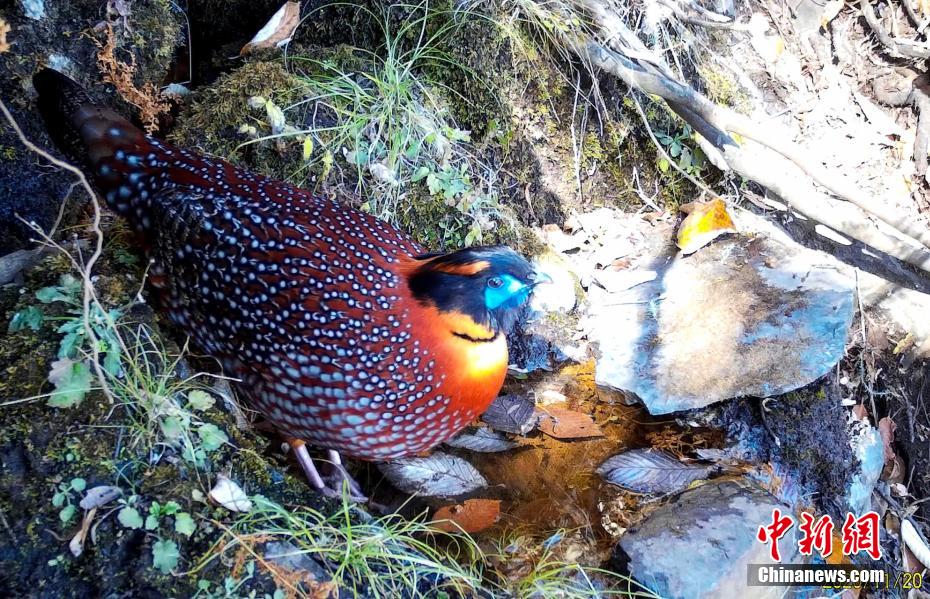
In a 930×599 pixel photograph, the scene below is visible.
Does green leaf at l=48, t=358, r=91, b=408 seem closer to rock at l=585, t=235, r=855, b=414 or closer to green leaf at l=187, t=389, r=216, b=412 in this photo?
green leaf at l=187, t=389, r=216, b=412

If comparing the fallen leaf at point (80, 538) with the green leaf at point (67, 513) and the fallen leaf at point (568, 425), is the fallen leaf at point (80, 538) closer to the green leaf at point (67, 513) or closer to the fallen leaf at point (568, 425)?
the green leaf at point (67, 513)

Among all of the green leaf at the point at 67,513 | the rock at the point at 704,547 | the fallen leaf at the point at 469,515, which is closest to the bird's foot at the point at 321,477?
the fallen leaf at the point at 469,515

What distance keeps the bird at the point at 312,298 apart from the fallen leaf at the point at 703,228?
5.90 ft

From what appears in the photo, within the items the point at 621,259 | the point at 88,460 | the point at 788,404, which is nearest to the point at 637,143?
the point at 621,259

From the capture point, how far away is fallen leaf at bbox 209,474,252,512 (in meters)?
2.27

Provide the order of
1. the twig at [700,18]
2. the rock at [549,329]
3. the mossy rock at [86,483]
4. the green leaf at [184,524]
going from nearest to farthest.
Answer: the mossy rock at [86,483], the green leaf at [184,524], the rock at [549,329], the twig at [700,18]

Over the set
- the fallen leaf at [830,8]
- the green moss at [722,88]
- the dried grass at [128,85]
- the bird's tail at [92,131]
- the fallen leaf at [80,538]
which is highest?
the fallen leaf at [830,8]

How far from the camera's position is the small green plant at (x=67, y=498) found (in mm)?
2068

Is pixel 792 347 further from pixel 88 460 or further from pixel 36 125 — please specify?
pixel 36 125

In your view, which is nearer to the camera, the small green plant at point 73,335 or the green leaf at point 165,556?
the green leaf at point 165,556

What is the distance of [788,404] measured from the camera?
351 cm

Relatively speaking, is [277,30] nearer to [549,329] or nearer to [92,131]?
[92,131]

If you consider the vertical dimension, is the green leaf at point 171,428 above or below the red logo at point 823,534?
above

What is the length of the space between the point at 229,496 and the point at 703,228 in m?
3.08
